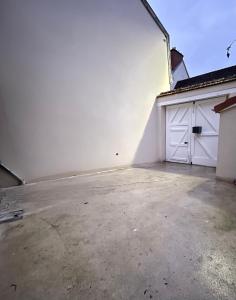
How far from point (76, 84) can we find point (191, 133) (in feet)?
12.3

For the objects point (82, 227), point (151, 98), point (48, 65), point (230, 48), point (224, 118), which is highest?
point (230, 48)

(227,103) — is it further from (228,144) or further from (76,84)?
(76,84)

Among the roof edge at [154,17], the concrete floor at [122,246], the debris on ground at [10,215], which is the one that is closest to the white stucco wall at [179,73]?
the roof edge at [154,17]

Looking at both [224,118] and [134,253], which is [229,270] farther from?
[224,118]

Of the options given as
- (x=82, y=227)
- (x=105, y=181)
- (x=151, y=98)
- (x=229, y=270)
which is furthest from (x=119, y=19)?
(x=229, y=270)

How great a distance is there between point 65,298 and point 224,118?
3647mm

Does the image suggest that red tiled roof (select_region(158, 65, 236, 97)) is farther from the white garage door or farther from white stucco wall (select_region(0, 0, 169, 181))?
white stucco wall (select_region(0, 0, 169, 181))

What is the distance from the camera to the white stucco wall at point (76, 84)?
11.5 feet

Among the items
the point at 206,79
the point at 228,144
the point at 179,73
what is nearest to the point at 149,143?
the point at 228,144

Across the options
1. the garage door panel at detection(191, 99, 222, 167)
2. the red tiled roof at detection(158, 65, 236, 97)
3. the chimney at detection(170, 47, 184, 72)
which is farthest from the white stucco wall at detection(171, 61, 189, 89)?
the garage door panel at detection(191, 99, 222, 167)

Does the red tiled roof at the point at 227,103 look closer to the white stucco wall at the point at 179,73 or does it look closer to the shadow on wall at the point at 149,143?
the shadow on wall at the point at 149,143

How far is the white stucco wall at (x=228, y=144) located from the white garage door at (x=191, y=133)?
1.55 meters

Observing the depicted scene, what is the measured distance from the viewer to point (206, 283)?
3.99 feet

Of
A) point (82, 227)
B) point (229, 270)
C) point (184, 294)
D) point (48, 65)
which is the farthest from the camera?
point (48, 65)
